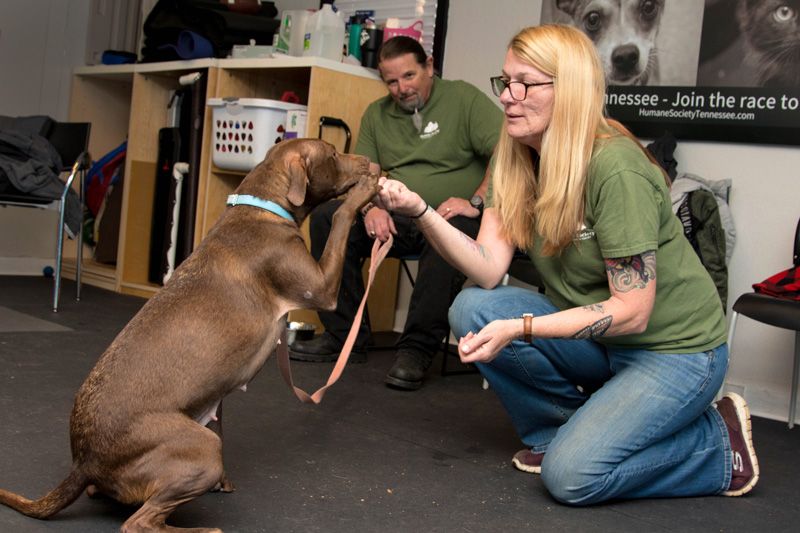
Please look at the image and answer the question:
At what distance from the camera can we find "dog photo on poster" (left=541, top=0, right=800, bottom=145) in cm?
376

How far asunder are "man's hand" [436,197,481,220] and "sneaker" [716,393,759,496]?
1568 millimetres

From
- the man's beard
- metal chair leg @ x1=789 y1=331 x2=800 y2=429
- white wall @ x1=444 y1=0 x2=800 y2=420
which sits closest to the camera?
metal chair leg @ x1=789 y1=331 x2=800 y2=429

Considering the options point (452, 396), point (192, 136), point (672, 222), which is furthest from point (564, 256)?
point (192, 136)

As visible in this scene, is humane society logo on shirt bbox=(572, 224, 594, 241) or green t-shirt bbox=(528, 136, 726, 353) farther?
humane society logo on shirt bbox=(572, 224, 594, 241)

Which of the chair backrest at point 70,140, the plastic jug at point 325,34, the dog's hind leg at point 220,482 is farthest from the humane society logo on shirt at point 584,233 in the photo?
the chair backrest at point 70,140

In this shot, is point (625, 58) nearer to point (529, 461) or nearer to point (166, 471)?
point (529, 461)

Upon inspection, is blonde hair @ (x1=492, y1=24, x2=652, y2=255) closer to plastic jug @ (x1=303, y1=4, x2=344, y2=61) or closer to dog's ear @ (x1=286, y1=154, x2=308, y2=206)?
dog's ear @ (x1=286, y1=154, x2=308, y2=206)

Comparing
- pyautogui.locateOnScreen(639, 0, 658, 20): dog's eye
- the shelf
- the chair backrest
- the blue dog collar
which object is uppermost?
pyautogui.locateOnScreen(639, 0, 658, 20): dog's eye

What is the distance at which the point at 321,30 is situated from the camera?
4.81 meters

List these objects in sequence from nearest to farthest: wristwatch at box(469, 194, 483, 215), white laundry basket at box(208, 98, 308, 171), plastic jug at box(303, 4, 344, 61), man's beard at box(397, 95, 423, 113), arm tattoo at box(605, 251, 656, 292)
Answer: arm tattoo at box(605, 251, 656, 292)
wristwatch at box(469, 194, 483, 215)
man's beard at box(397, 95, 423, 113)
white laundry basket at box(208, 98, 308, 171)
plastic jug at box(303, 4, 344, 61)

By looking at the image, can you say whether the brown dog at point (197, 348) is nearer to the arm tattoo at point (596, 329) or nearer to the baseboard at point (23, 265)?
the arm tattoo at point (596, 329)

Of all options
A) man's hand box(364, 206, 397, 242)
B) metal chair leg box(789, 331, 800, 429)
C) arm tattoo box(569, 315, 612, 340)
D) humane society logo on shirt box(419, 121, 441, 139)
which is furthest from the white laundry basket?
arm tattoo box(569, 315, 612, 340)

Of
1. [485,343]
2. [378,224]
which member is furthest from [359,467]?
[378,224]

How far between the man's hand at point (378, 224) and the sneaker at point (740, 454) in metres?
1.55
